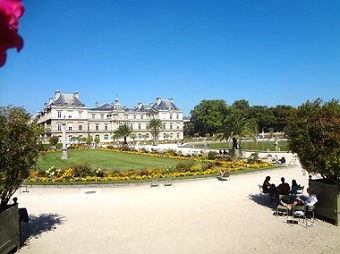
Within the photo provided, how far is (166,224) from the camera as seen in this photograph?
9.95 meters

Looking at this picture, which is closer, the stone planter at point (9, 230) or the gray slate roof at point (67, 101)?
the stone planter at point (9, 230)

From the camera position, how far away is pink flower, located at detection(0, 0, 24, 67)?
1.01 metres

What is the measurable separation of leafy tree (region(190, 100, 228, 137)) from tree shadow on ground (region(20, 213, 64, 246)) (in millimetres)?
76265

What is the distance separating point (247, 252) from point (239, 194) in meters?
6.41

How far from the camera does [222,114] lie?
298ft

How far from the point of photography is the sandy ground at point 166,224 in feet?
26.8

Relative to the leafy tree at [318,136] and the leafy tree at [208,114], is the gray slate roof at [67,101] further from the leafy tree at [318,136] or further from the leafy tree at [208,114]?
the leafy tree at [318,136]

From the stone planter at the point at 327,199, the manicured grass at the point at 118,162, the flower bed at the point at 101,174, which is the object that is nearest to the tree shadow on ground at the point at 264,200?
the stone planter at the point at 327,199

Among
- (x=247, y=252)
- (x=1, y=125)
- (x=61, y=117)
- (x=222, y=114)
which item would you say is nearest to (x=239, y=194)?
(x=247, y=252)

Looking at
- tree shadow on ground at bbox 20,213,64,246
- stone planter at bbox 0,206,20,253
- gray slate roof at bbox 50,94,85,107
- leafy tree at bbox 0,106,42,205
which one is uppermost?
gray slate roof at bbox 50,94,85,107

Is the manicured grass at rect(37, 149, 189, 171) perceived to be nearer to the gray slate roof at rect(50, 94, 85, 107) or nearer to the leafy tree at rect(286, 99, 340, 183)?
the leafy tree at rect(286, 99, 340, 183)

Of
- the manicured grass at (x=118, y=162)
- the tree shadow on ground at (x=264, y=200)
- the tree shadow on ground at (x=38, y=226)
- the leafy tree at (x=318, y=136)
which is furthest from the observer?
the manicured grass at (x=118, y=162)

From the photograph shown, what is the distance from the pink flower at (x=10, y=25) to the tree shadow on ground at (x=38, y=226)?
896 cm

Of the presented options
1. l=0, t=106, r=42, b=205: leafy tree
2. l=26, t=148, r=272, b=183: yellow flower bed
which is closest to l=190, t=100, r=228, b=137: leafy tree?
l=26, t=148, r=272, b=183: yellow flower bed
